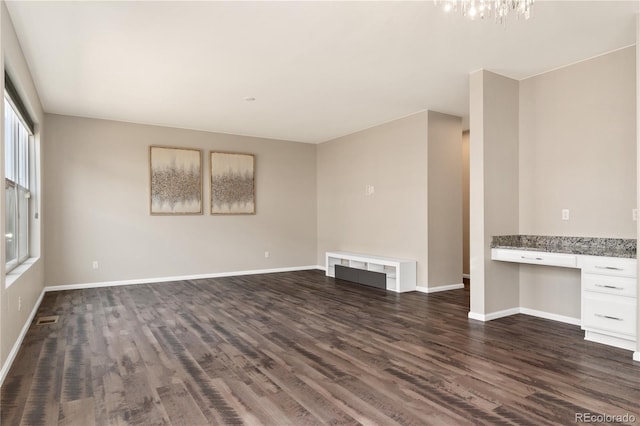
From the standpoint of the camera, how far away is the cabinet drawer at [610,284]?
10.7 ft

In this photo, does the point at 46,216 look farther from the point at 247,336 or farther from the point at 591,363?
the point at 591,363

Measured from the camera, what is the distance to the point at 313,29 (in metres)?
3.23

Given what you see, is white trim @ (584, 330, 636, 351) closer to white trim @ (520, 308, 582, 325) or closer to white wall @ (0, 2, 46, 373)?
white trim @ (520, 308, 582, 325)

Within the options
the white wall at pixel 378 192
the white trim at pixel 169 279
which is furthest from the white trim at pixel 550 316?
the white trim at pixel 169 279

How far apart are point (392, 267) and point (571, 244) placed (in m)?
2.49

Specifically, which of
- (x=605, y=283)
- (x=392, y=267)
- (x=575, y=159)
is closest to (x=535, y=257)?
(x=605, y=283)

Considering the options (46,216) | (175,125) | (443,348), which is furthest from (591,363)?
(46,216)

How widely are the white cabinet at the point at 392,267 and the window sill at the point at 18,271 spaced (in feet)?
14.5

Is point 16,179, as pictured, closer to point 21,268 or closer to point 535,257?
point 21,268

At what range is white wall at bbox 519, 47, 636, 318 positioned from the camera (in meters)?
3.67

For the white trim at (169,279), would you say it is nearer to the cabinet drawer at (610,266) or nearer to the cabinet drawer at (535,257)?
the cabinet drawer at (535,257)

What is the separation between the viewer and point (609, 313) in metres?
3.36

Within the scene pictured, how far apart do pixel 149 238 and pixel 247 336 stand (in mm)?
3717
